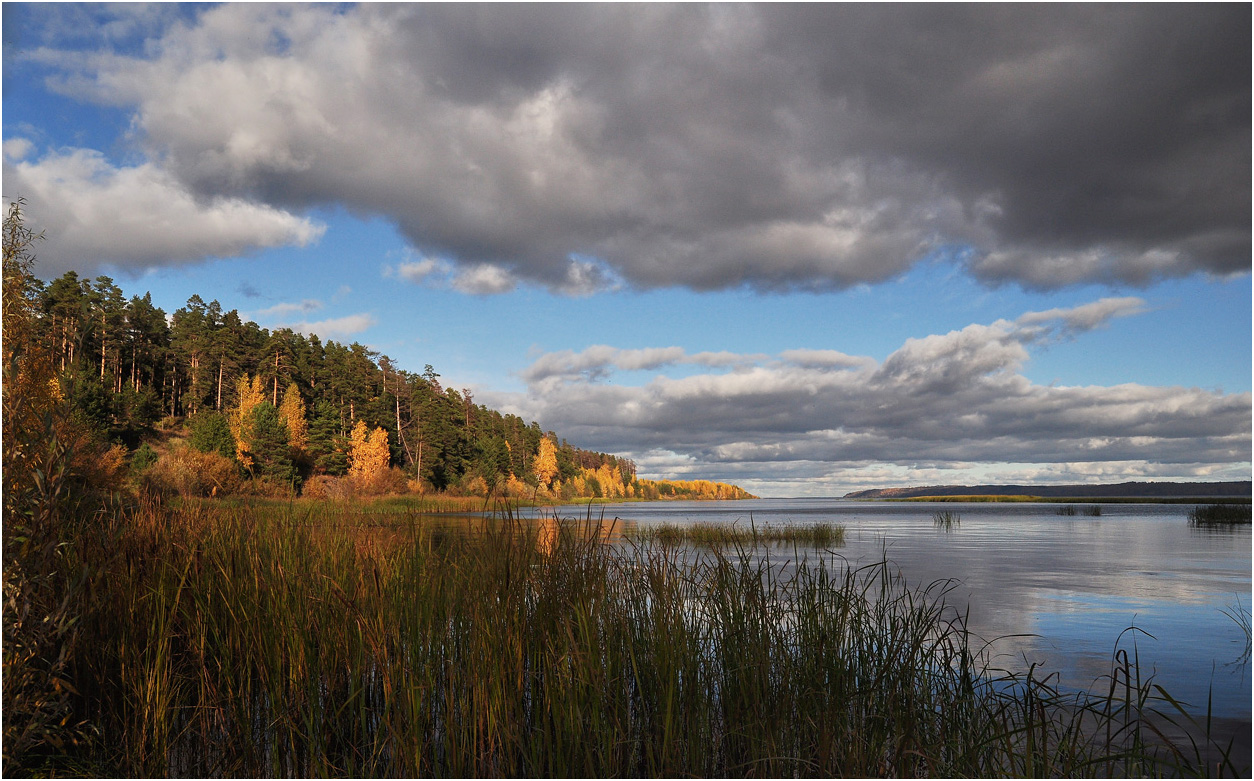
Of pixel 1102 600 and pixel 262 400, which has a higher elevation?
pixel 262 400

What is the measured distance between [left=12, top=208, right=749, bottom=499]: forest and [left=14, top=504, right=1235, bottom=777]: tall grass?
3724 centimetres

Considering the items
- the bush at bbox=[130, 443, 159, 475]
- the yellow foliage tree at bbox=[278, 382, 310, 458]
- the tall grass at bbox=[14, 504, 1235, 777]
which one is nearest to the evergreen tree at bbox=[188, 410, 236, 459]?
the bush at bbox=[130, 443, 159, 475]

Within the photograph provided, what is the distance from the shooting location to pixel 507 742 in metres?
4.12

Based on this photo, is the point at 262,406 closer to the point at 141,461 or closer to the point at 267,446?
the point at 267,446

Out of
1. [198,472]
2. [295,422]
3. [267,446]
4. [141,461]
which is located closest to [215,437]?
[267,446]

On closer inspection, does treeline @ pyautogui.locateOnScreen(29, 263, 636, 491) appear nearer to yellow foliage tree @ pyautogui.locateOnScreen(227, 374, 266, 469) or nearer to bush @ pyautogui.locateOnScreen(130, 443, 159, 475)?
yellow foliage tree @ pyautogui.locateOnScreen(227, 374, 266, 469)

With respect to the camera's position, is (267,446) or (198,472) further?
(267,446)

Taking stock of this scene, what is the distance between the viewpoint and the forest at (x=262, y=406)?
174 ft

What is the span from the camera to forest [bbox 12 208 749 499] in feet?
174

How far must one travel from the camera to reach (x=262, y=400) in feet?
192

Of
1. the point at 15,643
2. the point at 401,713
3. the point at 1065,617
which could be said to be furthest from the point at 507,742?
the point at 1065,617

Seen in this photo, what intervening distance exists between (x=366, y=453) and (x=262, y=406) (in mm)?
11574

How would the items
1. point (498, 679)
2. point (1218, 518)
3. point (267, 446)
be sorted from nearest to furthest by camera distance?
point (498, 679) → point (1218, 518) → point (267, 446)

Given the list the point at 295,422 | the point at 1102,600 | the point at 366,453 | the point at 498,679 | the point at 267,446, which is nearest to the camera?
the point at 498,679
